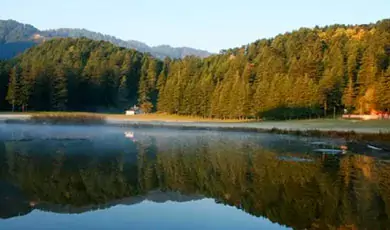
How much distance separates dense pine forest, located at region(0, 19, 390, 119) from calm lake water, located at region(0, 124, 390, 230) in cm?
5633

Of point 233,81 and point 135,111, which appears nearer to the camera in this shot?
point 233,81

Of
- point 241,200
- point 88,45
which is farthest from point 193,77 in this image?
point 241,200

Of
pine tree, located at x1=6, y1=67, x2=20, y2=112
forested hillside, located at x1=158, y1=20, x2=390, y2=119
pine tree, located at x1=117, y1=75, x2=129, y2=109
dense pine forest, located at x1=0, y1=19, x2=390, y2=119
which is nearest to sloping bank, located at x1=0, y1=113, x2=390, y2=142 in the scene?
forested hillside, located at x1=158, y1=20, x2=390, y2=119

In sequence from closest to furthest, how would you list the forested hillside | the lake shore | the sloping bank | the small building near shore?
the sloping bank
the lake shore
the forested hillside
the small building near shore

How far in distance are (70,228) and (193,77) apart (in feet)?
348

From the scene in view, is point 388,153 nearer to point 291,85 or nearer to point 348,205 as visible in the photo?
point 348,205

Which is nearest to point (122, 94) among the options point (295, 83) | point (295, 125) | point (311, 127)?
point (295, 83)

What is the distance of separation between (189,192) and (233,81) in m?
85.5

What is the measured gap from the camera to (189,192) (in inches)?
626

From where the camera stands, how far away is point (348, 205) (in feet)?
44.5

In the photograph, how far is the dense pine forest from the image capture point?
82750mm

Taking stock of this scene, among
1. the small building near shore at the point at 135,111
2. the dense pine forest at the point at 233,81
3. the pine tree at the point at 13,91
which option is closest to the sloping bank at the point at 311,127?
the dense pine forest at the point at 233,81

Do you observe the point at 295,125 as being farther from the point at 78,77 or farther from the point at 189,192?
the point at 78,77

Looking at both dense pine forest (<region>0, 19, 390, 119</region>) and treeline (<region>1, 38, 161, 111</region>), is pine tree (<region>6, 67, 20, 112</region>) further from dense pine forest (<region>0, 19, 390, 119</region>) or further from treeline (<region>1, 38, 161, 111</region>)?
dense pine forest (<region>0, 19, 390, 119</region>)
